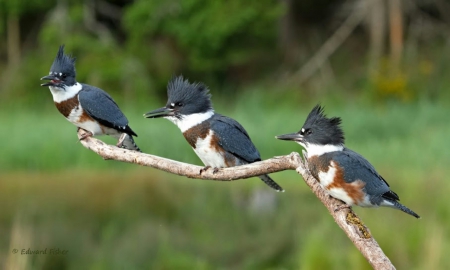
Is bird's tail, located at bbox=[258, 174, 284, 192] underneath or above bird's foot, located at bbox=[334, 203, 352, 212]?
above

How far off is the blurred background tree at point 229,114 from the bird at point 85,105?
3.52 meters

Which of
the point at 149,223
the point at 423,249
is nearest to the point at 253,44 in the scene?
the point at 149,223

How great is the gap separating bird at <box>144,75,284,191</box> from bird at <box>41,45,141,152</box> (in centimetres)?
42

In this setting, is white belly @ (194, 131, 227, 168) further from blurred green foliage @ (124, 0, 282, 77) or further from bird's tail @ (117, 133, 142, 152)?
blurred green foliage @ (124, 0, 282, 77)

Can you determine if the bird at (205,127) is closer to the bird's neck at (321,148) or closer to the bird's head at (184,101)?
the bird's head at (184,101)

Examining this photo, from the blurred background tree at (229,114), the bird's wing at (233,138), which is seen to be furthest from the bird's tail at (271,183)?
the blurred background tree at (229,114)

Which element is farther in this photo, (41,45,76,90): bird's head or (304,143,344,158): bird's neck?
(41,45,76,90): bird's head

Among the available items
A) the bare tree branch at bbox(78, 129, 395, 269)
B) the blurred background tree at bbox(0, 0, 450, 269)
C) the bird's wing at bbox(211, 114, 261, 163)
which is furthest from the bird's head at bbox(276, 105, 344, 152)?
the blurred background tree at bbox(0, 0, 450, 269)

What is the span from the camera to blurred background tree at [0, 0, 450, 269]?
31.0 feet

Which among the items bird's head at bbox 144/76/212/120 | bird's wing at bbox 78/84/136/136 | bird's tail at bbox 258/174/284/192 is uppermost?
bird's wing at bbox 78/84/136/136

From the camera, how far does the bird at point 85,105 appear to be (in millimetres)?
5262

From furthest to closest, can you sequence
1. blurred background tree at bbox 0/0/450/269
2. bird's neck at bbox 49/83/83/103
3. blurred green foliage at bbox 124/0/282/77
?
blurred green foliage at bbox 124/0/282/77 < blurred background tree at bbox 0/0/450/269 < bird's neck at bbox 49/83/83/103

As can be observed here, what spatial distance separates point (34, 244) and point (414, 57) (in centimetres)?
1124

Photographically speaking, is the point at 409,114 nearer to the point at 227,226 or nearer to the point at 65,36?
the point at 227,226
